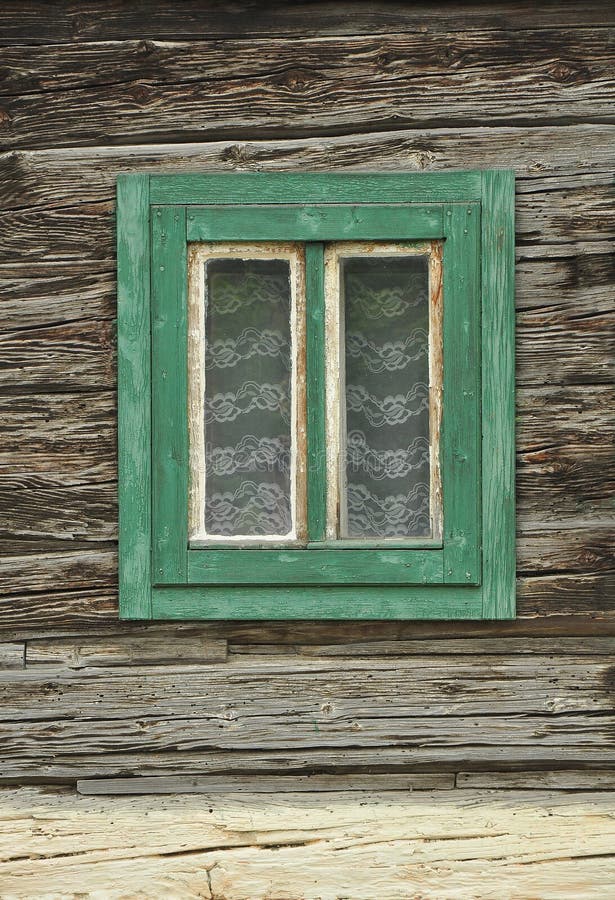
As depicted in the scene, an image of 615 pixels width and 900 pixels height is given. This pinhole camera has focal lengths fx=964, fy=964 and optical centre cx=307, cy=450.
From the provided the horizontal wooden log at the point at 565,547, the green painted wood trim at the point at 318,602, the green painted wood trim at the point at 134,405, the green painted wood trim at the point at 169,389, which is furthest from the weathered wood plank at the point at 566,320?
the green painted wood trim at the point at 134,405

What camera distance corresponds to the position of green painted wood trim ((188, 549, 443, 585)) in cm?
283

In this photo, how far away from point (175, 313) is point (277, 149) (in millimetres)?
578

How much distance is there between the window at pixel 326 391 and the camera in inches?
111

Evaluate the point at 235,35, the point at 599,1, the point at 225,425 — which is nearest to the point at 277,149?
the point at 235,35

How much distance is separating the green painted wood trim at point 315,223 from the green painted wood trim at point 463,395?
0.08 metres

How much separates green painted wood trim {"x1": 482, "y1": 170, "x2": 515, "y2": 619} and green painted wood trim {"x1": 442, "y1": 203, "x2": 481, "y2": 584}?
26mm

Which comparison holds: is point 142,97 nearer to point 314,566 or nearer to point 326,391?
point 326,391

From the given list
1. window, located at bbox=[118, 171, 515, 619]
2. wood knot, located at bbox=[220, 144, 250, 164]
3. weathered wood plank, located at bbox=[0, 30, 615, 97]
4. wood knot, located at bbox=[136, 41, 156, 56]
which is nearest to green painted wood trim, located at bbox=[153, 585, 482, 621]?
window, located at bbox=[118, 171, 515, 619]

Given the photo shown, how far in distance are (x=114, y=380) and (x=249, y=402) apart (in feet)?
1.34

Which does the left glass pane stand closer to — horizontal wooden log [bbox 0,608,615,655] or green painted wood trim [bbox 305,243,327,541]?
green painted wood trim [bbox 305,243,327,541]

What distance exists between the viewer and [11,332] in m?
2.89

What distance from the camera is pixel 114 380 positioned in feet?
9.47

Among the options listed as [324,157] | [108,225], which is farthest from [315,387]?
[108,225]

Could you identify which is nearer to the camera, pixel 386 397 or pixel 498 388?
pixel 498 388
